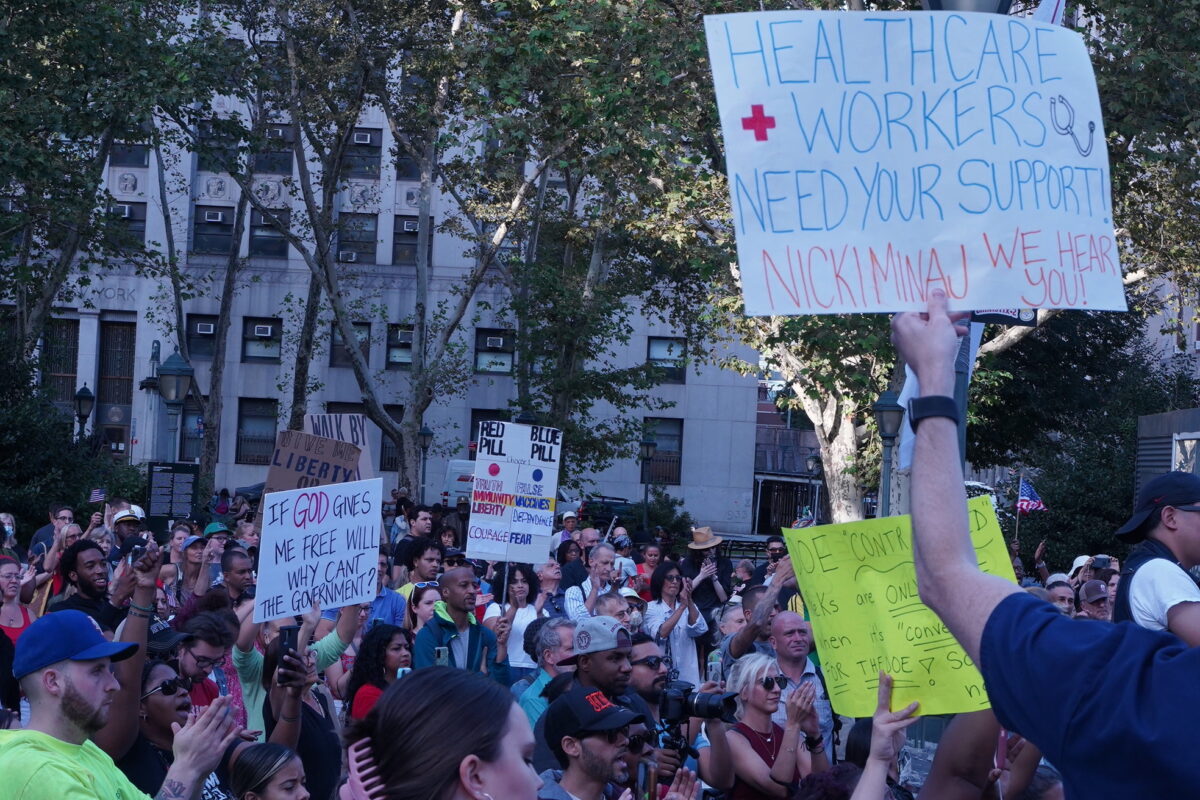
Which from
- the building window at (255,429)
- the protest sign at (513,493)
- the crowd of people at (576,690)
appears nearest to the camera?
the crowd of people at (576,690)

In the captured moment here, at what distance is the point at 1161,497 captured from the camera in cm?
443

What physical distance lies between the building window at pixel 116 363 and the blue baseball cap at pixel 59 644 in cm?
4931

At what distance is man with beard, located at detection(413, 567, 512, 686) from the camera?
866 centimetres

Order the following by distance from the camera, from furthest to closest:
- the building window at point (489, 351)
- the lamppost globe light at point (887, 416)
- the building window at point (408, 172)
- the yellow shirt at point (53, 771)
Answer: the building window at point (489, 351)
the building window at point (408, 172)
the lamppost globe light at point (887, 416)
the yellow shirt at point (53, 771)

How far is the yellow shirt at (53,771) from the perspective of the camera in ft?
11.8

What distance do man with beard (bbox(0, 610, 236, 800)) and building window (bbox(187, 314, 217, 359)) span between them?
47.7 m

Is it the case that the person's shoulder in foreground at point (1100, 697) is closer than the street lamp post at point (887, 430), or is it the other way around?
the person's shoulder in foreground at point (1100, 697)

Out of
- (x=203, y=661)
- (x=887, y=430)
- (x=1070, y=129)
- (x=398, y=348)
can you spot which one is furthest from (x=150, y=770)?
(x=398, y=348)

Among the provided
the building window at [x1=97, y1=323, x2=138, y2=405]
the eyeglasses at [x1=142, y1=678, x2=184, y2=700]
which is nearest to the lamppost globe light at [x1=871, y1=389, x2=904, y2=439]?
the eyeglasses at [x1=142, y1=678, x2=184, y2=700]

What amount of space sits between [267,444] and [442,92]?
25.6m

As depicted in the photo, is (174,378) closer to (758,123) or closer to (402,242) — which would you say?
(758,123)

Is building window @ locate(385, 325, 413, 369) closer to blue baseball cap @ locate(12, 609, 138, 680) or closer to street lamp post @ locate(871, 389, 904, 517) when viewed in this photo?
street lamp post @ locate(871, 389, 904, 517)

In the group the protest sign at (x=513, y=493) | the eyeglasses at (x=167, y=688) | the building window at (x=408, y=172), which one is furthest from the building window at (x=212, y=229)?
the eyeglasses at (x=167, y=688)

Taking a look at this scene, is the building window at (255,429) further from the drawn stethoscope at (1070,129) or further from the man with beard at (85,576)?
the drawn stethoscope at (1070,129)
